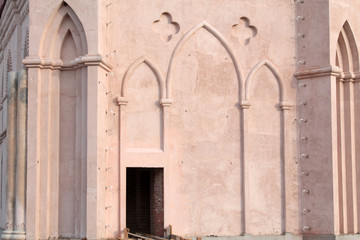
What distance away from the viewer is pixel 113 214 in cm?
1429

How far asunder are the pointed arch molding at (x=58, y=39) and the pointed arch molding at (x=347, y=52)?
18.5 feet

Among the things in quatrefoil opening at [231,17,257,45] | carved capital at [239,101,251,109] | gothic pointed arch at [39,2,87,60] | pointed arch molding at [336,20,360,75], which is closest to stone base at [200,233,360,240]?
carved capital at [239,101,251,109]

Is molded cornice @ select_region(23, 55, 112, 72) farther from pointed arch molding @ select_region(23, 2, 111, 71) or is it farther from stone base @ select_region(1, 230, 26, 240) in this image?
stone base @ select_region(1, 230, 26, 240)

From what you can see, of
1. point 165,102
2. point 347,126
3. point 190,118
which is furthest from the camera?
point 347,126

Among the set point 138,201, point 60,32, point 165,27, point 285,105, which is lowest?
point 138,201

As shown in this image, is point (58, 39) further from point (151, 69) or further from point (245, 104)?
point (245, 104)

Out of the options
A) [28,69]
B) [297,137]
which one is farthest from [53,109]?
[297,137]

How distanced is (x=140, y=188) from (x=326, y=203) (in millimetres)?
6071

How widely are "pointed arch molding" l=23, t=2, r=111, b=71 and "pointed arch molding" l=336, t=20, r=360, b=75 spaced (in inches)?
223

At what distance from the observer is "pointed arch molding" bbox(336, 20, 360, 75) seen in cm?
1592

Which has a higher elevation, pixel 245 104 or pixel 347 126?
pixel 245 104

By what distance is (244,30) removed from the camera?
15.6m

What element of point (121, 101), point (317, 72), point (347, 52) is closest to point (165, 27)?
point (121, 101)

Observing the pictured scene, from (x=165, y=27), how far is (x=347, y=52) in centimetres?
441
